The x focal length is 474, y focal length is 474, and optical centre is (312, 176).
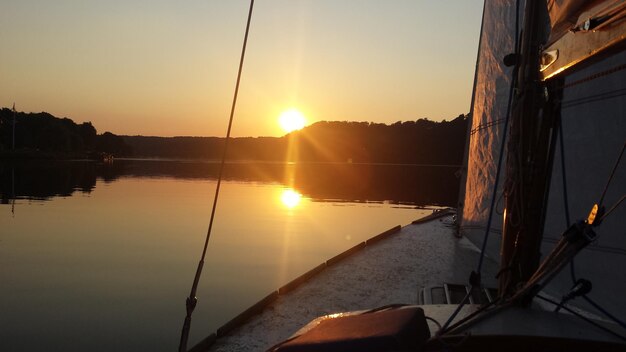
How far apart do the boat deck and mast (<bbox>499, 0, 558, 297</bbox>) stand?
4.11 metres

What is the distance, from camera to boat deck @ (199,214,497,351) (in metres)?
7.89

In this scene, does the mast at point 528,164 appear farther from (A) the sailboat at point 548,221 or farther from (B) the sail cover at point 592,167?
(B) the sail cover at point 592,167

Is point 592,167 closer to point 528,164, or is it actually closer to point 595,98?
point 595,98

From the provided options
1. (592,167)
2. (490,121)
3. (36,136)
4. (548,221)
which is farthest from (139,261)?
(36,136)

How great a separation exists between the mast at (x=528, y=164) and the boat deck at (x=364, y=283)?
4.11 m

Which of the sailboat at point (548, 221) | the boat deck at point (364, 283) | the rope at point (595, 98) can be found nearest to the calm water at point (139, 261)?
the boat deck at point (364, 283)

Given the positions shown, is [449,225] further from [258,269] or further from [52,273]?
[52,273]

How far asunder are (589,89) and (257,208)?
117 feet

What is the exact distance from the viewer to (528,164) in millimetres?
4535

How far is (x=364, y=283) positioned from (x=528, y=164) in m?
7.37

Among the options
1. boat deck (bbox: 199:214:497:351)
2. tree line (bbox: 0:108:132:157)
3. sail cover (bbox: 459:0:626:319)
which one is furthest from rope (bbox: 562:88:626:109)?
tree line (bbox: 0:108:132:157)

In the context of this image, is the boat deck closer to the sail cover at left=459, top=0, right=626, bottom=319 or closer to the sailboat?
the sailboat

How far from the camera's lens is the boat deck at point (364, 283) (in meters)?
7.89

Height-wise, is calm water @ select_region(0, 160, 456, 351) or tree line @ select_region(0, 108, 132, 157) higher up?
tree line @ select_region(0, 108, 132, 157)
